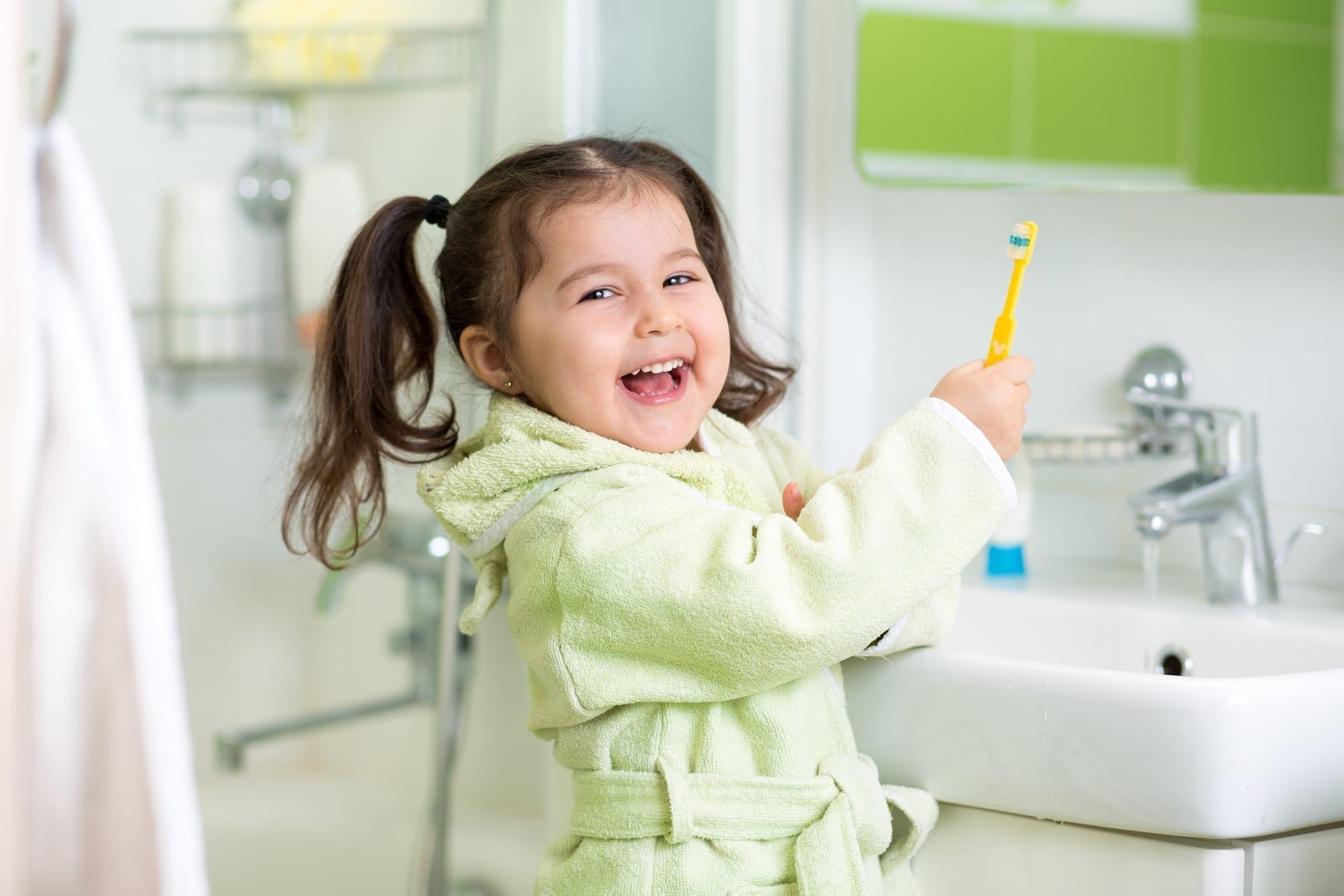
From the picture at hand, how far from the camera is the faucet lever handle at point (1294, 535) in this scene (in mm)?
1119

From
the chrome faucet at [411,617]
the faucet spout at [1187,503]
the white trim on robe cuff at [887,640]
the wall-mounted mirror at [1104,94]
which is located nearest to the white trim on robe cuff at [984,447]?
the white trim on robe cuff at [887,640]

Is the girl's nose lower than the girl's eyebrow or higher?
lower

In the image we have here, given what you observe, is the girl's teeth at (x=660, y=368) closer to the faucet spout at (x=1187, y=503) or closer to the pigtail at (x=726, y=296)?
the pigtail at (x=726, y=296)

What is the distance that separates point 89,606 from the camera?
619 mm

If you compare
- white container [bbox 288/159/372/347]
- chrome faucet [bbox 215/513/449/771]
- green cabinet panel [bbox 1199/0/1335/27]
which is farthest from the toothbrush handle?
white container [bbox 288/159/372/347]

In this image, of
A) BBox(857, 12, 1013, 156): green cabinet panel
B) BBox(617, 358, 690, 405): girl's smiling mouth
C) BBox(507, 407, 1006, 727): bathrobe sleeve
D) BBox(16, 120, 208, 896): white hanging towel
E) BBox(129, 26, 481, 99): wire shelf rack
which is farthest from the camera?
BBox(129, 26, 481, 99): wire shelf rack

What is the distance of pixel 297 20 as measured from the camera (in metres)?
1.84

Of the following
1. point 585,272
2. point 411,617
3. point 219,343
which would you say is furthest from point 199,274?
point 585,272

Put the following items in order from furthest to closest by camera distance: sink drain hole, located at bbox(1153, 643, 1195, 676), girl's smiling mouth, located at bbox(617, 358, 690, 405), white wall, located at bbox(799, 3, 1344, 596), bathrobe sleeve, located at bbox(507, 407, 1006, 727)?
1. white wall, located at bbox(799, 3, 1344, 596)
2. sink drain hole, located at bbox(1153, 643, 1195, 676)
3. girl's smiling mouth, located at bbox(617, 358, 690, 405)
4. bathrobe sleeve, located at bbox(507, 407, 1006, 727)

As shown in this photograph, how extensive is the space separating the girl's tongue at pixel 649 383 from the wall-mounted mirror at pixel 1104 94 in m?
0.52

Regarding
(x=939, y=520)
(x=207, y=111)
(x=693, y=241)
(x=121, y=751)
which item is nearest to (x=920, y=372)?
(x=693, y=241)

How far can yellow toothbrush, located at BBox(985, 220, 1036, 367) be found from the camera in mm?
796

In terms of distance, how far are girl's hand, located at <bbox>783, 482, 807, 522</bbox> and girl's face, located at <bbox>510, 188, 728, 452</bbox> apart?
0.08 metres

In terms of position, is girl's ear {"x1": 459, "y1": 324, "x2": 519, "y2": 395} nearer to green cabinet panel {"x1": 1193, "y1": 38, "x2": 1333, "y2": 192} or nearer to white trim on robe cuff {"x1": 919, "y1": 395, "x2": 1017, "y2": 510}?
white trim on robe cuff {"x1": 919, "y1": 395, "x2": 1017, "y2": 510}
